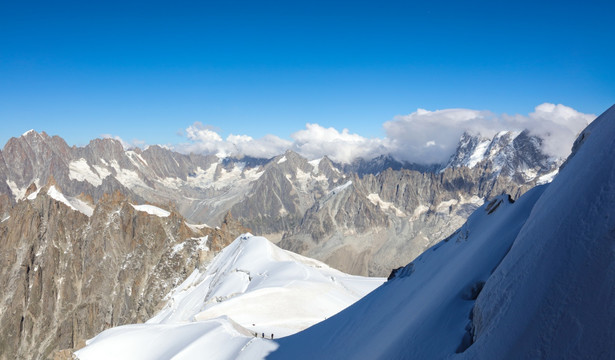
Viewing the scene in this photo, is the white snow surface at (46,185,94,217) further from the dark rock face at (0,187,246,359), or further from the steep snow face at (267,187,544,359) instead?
the steep snow face at (267,187,544,359)

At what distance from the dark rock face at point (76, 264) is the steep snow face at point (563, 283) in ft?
373

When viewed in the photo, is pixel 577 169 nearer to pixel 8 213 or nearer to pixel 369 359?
pixel 369 359

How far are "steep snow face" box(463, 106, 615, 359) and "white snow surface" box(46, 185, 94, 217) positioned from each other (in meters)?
185

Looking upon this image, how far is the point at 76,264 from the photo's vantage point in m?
150

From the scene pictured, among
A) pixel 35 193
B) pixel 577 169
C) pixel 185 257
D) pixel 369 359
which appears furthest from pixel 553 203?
pixel 35 193

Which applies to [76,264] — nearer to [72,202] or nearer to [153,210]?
[153,210]

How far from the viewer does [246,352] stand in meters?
29.4

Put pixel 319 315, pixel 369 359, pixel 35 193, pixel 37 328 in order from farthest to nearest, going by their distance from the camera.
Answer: pixel 35 193 → pixel 37 328 → pixel 319 315 → pixel 369 359

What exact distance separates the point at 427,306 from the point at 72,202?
196 metres

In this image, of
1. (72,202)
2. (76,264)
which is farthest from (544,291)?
(72,202)

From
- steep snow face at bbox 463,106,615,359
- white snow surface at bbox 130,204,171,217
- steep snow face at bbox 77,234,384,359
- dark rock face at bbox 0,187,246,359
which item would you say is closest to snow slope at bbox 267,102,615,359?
steep snow face at bbox 463,106,615,359

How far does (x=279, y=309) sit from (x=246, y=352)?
24298 millimetres

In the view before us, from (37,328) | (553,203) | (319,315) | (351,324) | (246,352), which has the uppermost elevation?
(553,203)

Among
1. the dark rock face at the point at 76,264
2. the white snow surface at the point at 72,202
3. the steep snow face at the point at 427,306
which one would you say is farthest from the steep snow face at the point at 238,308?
the white snow surface at the point at 72,202
